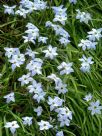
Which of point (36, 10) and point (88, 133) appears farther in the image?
point (36, 10)

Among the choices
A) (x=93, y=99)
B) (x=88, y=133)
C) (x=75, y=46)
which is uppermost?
(x=75, y=46)

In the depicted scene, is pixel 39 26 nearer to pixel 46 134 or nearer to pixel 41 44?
pixel 41 44

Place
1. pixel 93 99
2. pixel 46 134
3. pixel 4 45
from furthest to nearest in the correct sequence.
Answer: pixel 4 45, pixel 93 99, pixel 46 134

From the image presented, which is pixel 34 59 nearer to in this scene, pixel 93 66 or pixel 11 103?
pixel 11 103

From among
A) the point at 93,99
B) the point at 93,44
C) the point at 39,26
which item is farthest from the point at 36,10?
the point at 93,99

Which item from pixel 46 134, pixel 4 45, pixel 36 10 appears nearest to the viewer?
pixel 46 134

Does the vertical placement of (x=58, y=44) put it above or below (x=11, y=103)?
above
